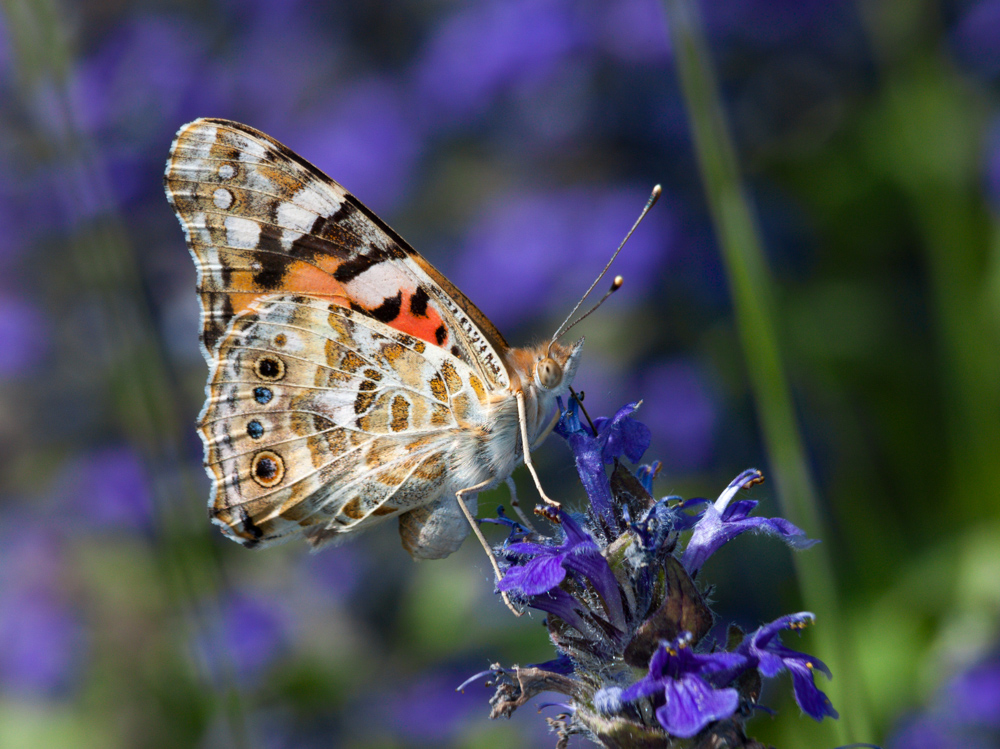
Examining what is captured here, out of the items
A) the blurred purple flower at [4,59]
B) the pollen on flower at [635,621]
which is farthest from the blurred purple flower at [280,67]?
the pollen on flower at [635,621]

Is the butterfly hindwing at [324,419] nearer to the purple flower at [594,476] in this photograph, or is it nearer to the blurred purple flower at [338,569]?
the purple flower at [594,476]

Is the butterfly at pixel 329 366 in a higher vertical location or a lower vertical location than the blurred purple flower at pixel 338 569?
higher

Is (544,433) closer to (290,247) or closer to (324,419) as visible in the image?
(324,419)

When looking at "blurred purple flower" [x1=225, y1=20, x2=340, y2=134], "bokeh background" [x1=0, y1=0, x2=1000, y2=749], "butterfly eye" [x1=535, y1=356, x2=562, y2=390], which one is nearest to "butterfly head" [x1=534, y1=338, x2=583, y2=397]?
"butterfly eye" [x1=535, y1=356, x2=562, y2=390]

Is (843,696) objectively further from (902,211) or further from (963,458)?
(902,211)

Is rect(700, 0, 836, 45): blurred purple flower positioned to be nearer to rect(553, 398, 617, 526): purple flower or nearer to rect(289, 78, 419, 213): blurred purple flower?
rect(289, 78, 419, 213): blurred purple flower

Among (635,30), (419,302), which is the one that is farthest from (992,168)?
(419,302)
